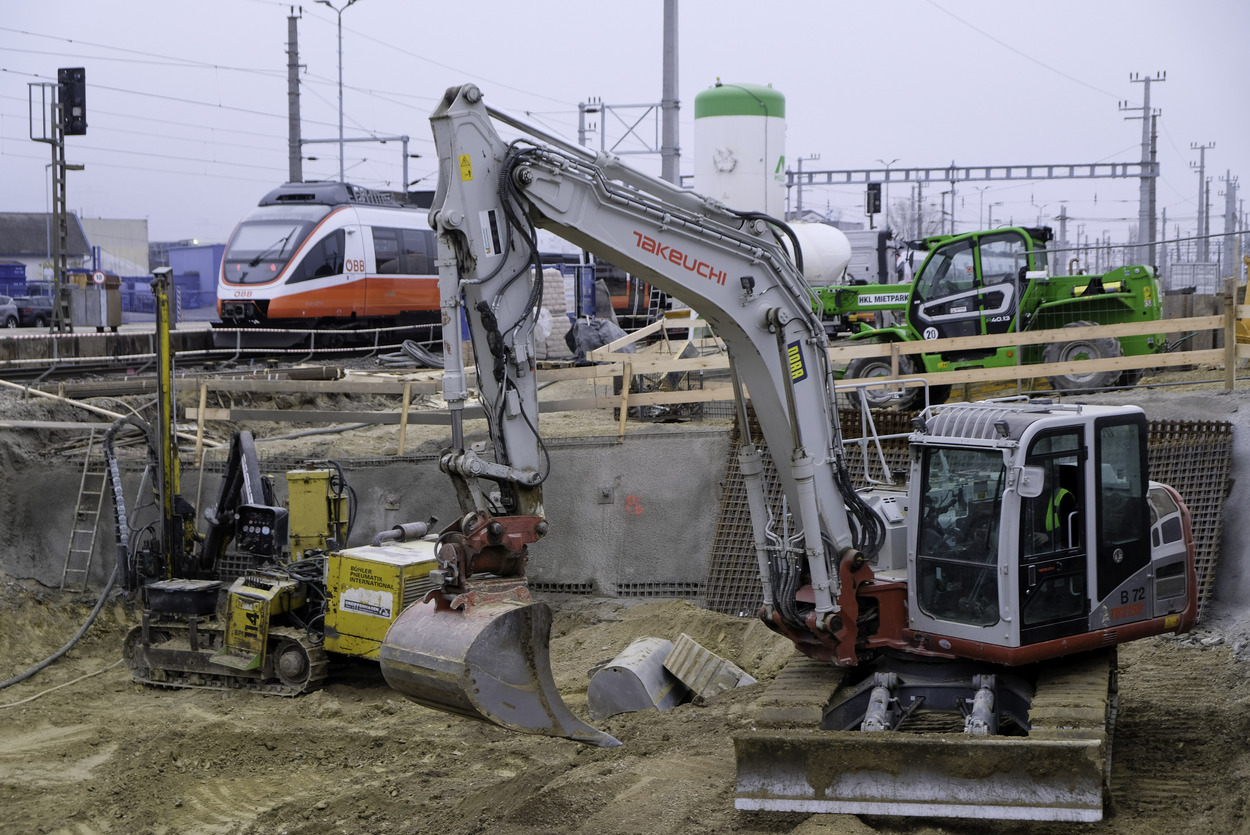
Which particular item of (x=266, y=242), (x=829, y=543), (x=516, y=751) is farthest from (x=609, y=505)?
(x=266, y=242)

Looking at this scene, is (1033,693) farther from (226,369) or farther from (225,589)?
(226,369)

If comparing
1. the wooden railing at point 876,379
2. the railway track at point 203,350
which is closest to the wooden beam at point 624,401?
the wooden railing at point 876,379

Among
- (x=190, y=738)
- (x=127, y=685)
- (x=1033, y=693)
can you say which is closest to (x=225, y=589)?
(x=127, y=685)

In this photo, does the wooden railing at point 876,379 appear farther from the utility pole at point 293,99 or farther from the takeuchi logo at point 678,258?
the utility pole at point 293,99

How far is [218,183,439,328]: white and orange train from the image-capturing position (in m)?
22.5

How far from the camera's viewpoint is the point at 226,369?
2030 cm

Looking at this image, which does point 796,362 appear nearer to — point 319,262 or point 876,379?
point 876,379

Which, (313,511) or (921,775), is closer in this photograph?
(921,775)

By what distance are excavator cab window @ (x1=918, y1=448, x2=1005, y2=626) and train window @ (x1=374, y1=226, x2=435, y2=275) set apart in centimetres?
1846

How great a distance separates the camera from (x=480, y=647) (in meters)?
6.10

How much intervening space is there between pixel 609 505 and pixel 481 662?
7167 mm

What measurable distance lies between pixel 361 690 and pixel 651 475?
399cm

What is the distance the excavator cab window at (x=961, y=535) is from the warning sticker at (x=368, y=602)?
552 cm

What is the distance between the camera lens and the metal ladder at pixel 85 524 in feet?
47.2
